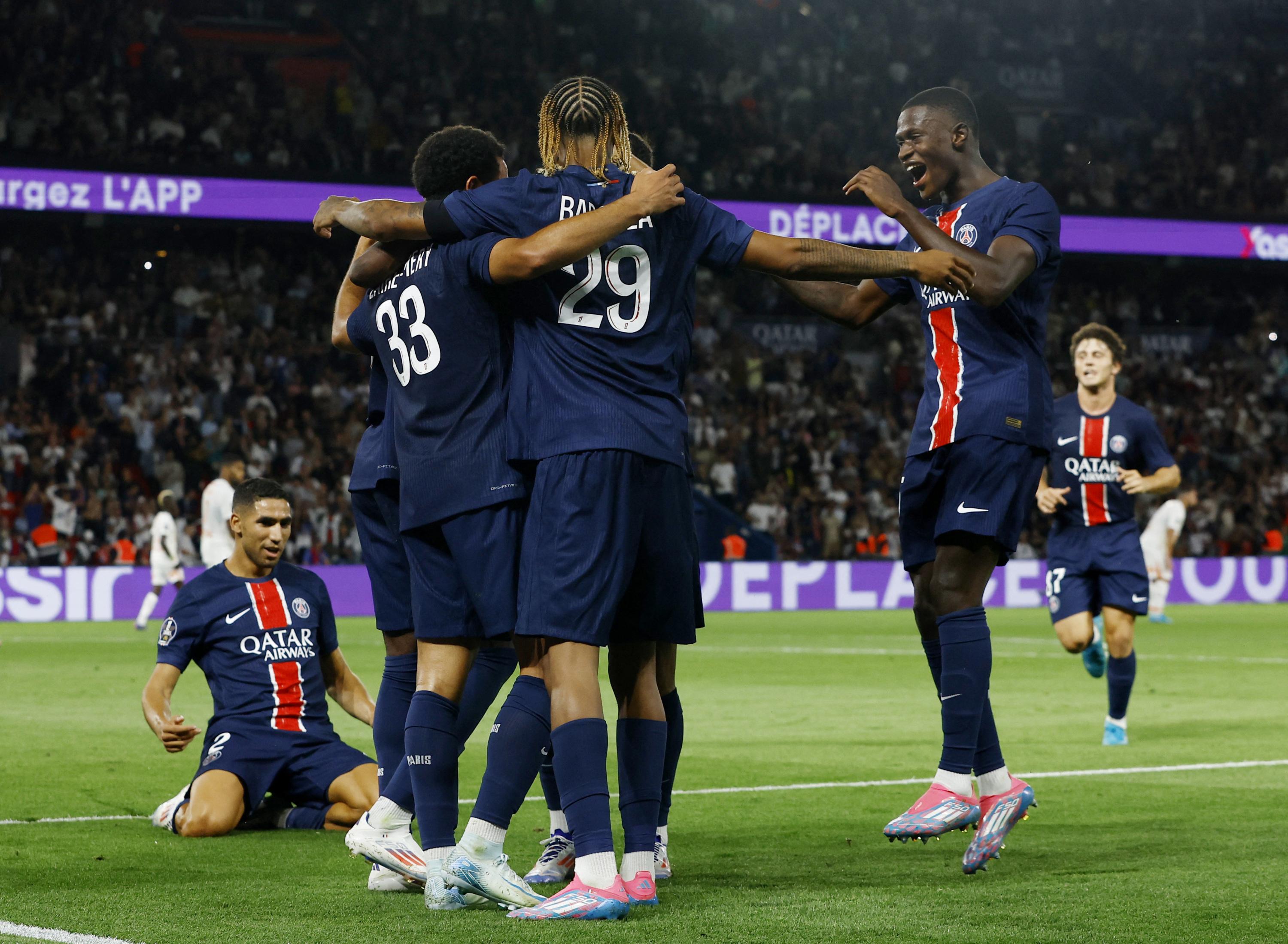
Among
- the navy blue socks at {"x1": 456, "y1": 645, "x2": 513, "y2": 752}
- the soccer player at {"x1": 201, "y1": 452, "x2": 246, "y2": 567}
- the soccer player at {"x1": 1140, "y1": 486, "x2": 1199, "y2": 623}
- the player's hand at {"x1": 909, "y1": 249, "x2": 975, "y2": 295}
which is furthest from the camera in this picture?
the soccer player at {"x1": 1140, "y1": 486, "x2": 1199, "y2": 623}

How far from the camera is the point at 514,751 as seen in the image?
166 inches

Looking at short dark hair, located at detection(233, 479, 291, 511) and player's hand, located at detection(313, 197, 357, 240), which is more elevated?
player's hand, located at detection(313, 197, 357, 240)

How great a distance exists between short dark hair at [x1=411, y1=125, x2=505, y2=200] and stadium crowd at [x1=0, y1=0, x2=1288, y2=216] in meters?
18.9

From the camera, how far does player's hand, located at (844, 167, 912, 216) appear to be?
15.6 ft

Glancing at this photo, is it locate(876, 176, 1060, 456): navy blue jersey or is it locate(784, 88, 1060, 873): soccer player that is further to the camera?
locate(876, 176, 1060, 456): navy blue jersey

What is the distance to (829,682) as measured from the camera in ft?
41.9

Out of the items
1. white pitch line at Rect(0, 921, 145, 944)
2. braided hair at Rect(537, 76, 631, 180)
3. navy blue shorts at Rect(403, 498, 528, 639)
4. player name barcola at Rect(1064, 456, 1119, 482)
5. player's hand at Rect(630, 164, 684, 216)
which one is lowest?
white pitch line at Rect(0, 921, 145, 944)

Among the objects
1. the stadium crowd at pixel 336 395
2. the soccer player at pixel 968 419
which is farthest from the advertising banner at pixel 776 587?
the soccer player at pixel 968 419

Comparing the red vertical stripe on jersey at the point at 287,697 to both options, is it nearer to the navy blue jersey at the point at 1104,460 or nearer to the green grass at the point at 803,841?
the green grass at the point at 803,841

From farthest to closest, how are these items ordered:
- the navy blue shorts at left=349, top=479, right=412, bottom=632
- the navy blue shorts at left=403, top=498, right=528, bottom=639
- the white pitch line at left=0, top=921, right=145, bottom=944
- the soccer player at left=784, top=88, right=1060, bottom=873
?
the navy blue shorts at left=349, top=479, right=412, bottom=632
the soccer player at left=784, top=88, right=1060, bottom=873
the navy blue shorts at left=403, top=498, right=528, bottom=639
the white pitch line at left=0, top=921, right=145, bottom=944

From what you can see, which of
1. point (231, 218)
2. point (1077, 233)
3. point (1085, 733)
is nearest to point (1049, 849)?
point (1085, 733)

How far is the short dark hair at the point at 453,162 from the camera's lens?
470 centimetres

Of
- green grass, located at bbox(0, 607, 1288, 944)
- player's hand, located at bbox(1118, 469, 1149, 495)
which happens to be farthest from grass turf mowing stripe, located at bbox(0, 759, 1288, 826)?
player's hand, located at bbox(1118, 469, 1149, 495)

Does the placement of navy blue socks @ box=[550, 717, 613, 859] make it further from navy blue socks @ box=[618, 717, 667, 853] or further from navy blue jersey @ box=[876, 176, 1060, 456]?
navy blue jersey @ box=[876, 176, 1060, 456]
